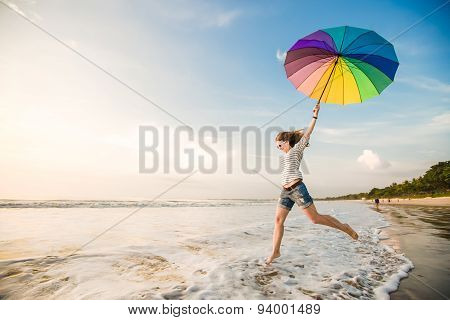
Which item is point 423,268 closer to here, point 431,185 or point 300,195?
point 300,195

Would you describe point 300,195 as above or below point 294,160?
below

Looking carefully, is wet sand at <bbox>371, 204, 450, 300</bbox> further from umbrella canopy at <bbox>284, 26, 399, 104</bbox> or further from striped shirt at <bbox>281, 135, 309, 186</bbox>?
umbrella canopy at <bbox>284, 26, 399, 104</bbox>

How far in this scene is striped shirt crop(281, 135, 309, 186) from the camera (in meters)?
4.46

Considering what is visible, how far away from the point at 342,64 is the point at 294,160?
2215 mm

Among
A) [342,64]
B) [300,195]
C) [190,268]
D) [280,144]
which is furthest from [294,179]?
[342,64]

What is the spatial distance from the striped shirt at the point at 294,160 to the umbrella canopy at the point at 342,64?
3.50 ft

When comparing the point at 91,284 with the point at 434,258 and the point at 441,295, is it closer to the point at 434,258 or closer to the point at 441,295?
the point at 441,295

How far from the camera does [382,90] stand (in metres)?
5.23

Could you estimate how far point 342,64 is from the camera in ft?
16.9

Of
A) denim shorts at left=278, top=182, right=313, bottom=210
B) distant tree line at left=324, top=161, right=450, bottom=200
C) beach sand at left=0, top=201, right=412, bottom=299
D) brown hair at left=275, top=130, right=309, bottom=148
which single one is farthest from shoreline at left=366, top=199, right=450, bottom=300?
distant tree line at left=324, top=161, right=450, bottom=200
